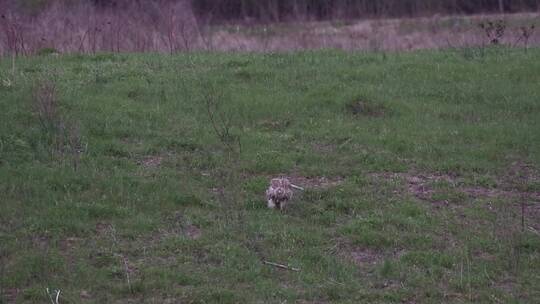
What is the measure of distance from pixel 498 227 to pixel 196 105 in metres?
4.39

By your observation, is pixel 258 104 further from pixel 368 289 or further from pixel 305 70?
pixel 368 289

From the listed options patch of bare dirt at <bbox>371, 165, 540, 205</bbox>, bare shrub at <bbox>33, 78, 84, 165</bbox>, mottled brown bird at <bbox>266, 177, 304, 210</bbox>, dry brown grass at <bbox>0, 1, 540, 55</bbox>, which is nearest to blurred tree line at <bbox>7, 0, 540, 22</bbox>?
dry brown grass at <bbox>0, 1, 540, 55</bbox>

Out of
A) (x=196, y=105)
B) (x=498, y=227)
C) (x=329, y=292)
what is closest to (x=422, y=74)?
(x=196, y=105)

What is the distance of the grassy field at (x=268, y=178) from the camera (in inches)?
257

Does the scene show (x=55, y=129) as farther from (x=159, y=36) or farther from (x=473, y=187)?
(x=159, y=36)

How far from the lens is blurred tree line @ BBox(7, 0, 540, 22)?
899 inches

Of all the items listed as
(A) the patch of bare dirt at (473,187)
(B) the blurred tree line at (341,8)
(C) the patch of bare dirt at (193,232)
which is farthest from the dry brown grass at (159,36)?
(C) the patch of bare dirt at (193,232)

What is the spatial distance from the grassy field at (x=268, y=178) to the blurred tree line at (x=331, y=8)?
9.66 m

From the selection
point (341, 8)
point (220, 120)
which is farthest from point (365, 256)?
point (341, 8)

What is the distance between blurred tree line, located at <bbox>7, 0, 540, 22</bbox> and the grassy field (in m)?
9.66

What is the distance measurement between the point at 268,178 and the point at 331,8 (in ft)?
53.2

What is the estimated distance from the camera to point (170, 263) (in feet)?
22.2

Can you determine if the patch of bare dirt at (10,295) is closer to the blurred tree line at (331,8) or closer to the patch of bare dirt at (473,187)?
the patch of bare dirt at (473,187)

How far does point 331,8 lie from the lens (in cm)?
2416
